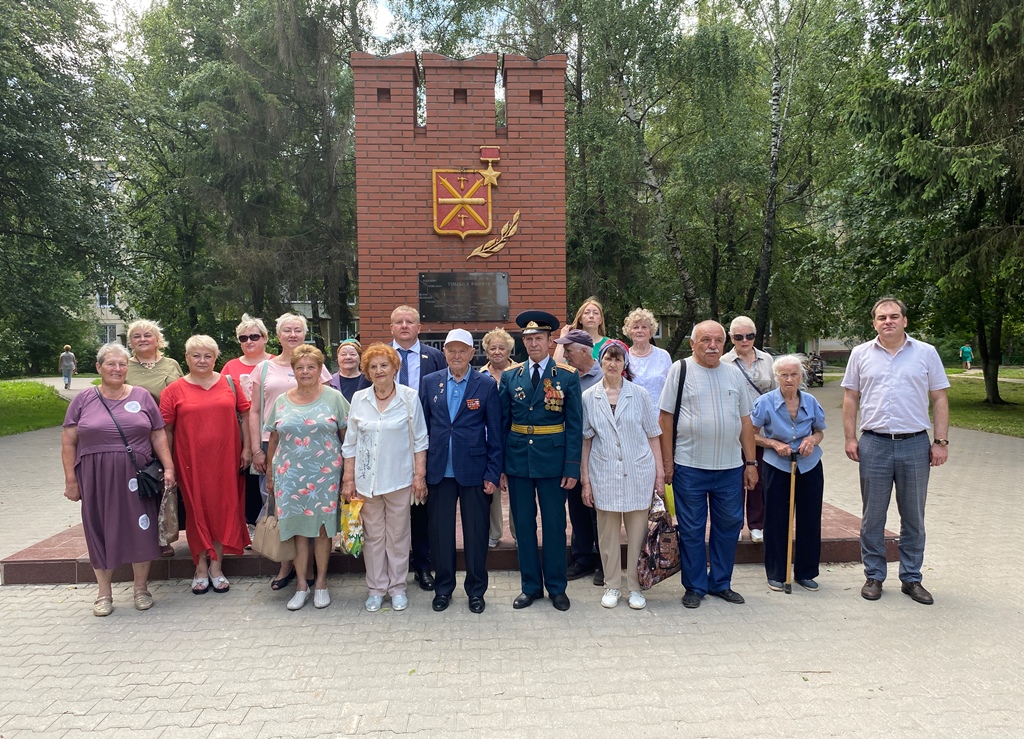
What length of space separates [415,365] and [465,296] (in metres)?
2.25

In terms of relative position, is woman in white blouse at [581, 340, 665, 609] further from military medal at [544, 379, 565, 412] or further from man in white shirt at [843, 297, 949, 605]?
man in white shirt at [843, 297, 949, 605]

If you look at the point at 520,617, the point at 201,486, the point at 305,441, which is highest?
the point at 305,441

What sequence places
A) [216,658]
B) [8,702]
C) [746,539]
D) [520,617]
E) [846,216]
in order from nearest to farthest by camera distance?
[8,702] < [216,658] < [520,617] < [746,539] < [846,216]

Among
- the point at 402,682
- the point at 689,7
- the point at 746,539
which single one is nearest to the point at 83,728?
the point at 402,682

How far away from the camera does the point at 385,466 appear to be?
12.5 ft

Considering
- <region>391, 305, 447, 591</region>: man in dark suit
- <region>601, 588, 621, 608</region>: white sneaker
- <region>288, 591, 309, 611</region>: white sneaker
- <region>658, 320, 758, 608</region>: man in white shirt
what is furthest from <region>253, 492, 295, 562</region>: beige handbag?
<region>658, 320, 758, 608</region>: man in white shirt

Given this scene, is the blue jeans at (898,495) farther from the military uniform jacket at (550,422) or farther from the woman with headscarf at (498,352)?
the woman with headscarf at (498,352)

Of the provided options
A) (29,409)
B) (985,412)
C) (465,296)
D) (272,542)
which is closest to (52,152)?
(29,409)

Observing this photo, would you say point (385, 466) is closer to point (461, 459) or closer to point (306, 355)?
point (461, 459)

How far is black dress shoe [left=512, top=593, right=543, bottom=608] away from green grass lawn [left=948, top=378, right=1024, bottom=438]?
1139 centimetres

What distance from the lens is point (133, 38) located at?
19953mm

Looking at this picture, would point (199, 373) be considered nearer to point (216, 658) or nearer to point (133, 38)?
point (216, 658)

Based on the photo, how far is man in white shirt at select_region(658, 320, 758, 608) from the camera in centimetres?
387

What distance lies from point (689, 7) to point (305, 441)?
16.4m
